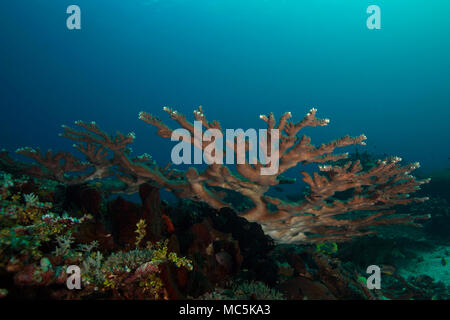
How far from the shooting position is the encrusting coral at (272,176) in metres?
3.68

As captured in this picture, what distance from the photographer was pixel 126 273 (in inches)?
113

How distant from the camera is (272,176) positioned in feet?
13.1

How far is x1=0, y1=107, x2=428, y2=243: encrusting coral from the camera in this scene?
3682mm

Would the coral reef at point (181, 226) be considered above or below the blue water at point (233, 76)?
below

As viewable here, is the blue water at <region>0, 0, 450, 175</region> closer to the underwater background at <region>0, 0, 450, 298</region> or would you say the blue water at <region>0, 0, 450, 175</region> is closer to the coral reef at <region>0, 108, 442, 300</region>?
the underwater background at <region>0, 0, 450, 298</region>

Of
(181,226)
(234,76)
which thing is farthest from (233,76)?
(181,226)

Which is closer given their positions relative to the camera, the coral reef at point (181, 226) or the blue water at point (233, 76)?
the coral reef at point (181, 226)

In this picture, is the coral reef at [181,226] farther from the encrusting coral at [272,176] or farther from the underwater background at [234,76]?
the underwater background at [234,76]

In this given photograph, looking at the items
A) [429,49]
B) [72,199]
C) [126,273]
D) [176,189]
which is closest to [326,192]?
[176,189]

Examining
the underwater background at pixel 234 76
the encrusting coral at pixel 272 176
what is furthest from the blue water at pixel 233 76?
the encrusting coral at pixel 272 176

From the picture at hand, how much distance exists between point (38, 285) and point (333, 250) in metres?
8.05

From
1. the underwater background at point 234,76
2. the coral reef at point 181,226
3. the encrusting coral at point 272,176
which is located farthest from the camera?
the underwater background at point 234,76

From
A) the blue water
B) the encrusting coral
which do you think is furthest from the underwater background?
the encrusting coral
